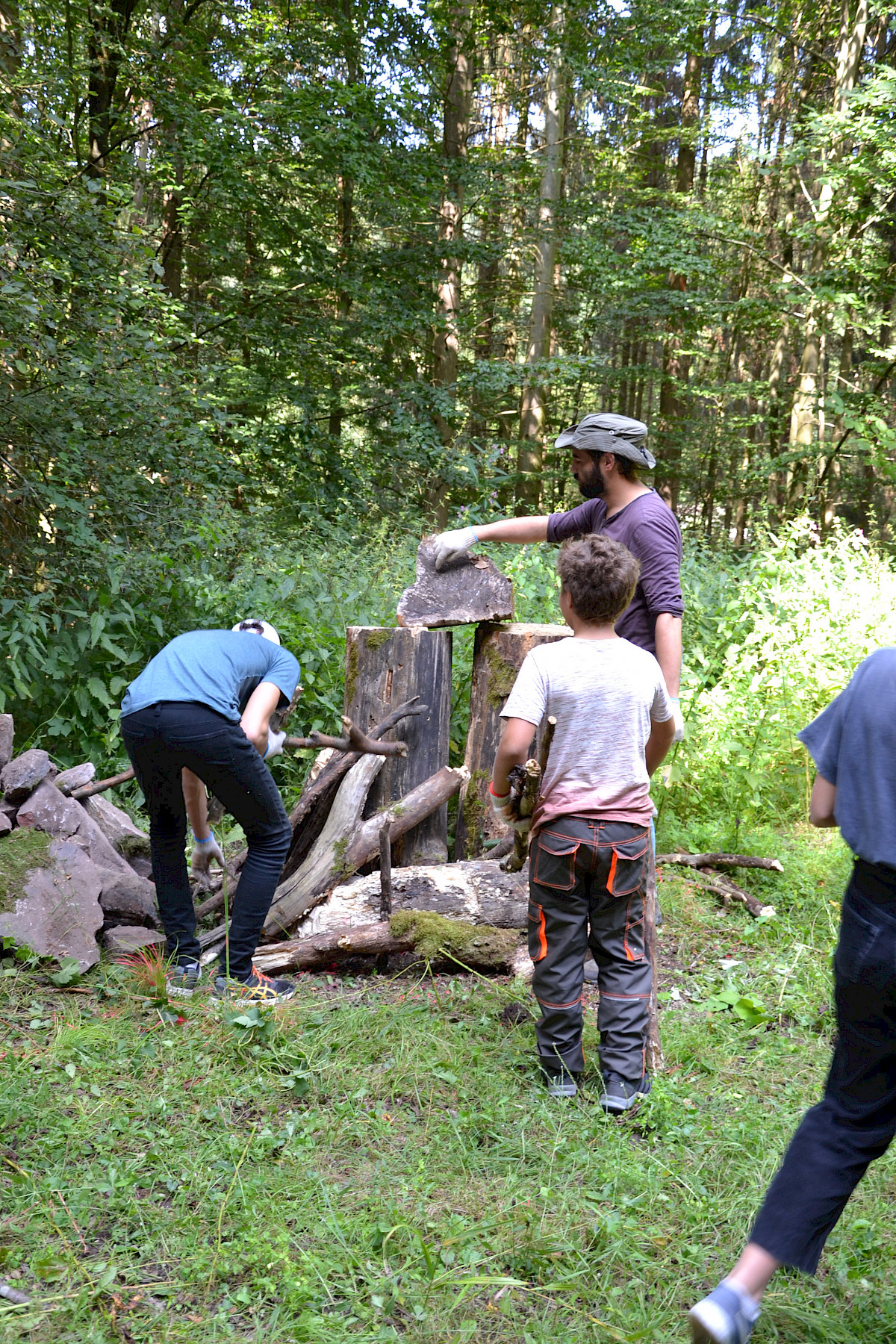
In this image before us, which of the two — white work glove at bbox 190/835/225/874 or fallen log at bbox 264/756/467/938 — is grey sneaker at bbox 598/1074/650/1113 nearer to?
fallen log at bbox 264/756/467/938

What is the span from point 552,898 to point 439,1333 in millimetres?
1244

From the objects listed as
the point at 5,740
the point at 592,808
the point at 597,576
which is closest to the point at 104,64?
the point at 5,740

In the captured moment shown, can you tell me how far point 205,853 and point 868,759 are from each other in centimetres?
340

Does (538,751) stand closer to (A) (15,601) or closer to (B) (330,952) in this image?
(B) (330,952)

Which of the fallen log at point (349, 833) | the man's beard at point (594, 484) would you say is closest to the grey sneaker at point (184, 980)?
the fallen log at point (349, 833)

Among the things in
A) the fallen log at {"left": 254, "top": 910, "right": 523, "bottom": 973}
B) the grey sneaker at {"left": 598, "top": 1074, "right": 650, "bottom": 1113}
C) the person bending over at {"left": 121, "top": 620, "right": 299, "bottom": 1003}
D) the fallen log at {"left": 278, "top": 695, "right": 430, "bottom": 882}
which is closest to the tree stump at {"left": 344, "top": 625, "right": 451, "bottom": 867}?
the fallen log at {"left": 278, "top": 695, "right": 430, "bottom": 882}

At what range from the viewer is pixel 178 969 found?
3.75 metres

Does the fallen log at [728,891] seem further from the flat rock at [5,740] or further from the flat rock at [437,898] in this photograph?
the flat rock at [5,740]

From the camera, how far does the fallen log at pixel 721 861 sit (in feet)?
16.4

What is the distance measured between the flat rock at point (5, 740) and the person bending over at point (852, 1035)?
12.7ft

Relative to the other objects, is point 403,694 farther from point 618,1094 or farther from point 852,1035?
point 852,1035

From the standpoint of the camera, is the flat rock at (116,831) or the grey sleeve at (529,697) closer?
the grey sleeve at (529,697)

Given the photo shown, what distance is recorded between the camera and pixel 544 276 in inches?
604

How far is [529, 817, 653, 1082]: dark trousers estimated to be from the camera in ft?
9.54
